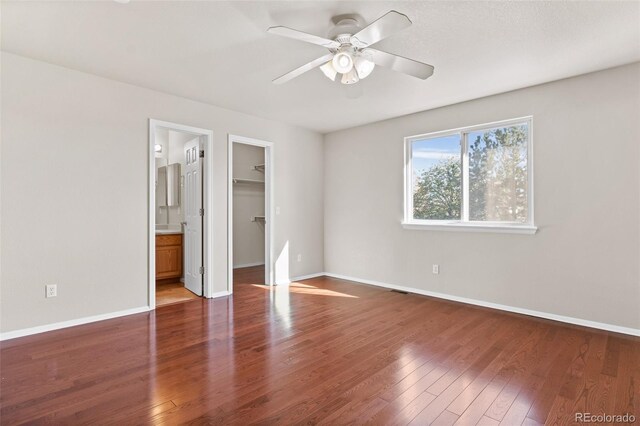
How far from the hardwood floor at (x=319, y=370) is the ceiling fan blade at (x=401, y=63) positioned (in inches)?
86.9

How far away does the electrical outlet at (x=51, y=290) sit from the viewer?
3.02 metres

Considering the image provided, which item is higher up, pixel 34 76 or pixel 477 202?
pixel 34 76

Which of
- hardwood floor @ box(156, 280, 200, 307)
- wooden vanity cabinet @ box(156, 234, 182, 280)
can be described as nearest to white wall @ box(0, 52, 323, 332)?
hardwood floor @ box(156, 280, 200, 307)

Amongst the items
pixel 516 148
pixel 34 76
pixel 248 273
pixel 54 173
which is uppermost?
pixel 34 76

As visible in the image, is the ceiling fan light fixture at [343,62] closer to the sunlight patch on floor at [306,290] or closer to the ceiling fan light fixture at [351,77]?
the ceiling fan light fixture at [351,77]

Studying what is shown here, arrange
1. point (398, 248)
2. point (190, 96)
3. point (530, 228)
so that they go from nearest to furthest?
point (530, 228) → point (190, 96) → point (398, 248)

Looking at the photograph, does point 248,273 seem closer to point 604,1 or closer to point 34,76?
point 34,76

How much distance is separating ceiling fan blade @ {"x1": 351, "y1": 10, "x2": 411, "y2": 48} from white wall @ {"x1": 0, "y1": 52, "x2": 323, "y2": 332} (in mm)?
2670

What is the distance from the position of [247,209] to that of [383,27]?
530cm

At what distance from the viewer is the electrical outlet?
3.02m

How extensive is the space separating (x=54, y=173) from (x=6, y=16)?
1.31 meters

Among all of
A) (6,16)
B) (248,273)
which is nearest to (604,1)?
(6,16)

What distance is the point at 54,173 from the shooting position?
3051 mm

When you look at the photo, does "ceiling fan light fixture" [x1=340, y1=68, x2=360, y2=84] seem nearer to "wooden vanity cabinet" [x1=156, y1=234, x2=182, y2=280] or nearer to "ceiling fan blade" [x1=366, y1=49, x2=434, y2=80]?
"ceiling fan blade" [x1=366, y1=49, x2=434, y2=80]
